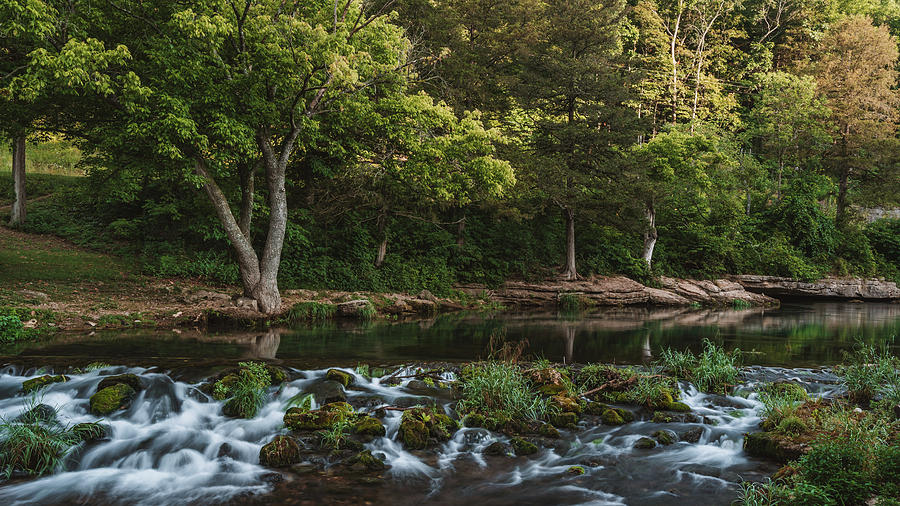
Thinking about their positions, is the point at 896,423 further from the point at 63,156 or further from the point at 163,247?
the point at 63,156

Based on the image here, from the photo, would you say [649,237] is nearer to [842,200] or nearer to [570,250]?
[570,250]

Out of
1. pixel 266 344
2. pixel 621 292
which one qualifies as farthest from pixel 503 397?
pixel 621 292

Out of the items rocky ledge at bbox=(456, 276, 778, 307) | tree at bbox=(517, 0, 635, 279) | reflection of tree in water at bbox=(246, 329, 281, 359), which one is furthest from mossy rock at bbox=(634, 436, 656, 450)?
tree at bbox=(517, 0, 635, 279)

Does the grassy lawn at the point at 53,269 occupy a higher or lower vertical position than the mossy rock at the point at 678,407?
higher

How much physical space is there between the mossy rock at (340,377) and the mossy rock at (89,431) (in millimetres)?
3155

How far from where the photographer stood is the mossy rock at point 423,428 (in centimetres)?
685

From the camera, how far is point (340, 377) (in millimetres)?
8836

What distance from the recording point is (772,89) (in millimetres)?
36625

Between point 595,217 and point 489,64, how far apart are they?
30.8 ft

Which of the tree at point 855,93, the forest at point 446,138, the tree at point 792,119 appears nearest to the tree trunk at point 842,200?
the tree at point 855,93

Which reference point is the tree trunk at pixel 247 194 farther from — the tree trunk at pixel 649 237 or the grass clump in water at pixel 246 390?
the tree trunk at pixel 649 237

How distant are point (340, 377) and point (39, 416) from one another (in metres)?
3.98

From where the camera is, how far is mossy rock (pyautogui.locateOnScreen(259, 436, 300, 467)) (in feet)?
20.5

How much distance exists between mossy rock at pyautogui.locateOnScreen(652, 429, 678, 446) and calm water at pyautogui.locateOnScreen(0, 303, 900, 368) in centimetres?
438
